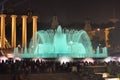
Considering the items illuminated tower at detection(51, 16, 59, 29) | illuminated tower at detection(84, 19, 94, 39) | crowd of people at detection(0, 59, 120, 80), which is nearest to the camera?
crowd of people at detection(0, 59, 120, 80)

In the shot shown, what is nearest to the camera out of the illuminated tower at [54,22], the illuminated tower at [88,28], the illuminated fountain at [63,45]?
the illuminated fountain at [63,45]

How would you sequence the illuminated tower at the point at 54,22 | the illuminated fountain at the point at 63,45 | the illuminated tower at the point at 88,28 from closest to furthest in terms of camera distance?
the illuminated fountain at the point at 63,45
the illuminated tower at the point at 54,22
the illuminated tower at the point at 88,28

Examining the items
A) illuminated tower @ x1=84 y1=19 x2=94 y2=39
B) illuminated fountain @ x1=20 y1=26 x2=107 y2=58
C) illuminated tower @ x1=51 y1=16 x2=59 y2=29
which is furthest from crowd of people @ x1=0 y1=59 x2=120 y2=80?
illuminated tower @ x1=84 y1=19 x2=94 y2=39

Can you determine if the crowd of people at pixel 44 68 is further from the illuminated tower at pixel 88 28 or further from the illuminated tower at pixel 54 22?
the illuminated tower at pixel 88 28

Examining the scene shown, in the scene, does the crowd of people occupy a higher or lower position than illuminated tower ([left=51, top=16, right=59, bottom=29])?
lower

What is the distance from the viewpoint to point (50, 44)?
49.9 m

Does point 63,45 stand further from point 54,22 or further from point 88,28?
point 88,28

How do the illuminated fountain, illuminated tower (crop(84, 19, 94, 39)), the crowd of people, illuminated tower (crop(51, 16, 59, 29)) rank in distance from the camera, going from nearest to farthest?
the crowd of people → the illuminated fountain → illuminated tower (crop(51, 16, 59, 29)) → illuminated tower (crop(84, 19, 94, 39))

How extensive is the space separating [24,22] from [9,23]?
13487 millimetres

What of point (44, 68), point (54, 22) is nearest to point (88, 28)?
point (54, 22)

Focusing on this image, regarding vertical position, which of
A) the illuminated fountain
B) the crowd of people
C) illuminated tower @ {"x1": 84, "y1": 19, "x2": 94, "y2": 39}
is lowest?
the crowd of people

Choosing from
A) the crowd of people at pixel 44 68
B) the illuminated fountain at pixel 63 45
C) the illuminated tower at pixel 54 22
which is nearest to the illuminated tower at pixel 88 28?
the illuminated tower at pixel 54 22

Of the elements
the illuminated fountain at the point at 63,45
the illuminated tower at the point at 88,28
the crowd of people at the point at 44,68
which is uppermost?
the illuminated tower at the point at 88,28

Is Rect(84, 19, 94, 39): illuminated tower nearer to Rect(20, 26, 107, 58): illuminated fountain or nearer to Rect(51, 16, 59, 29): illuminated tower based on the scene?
Rect(51, 16, 59, 29): illuminated tower
